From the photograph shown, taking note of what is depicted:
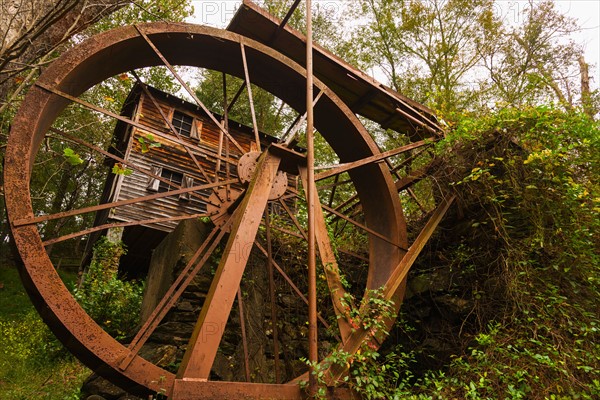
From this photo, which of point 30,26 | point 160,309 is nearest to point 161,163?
point 160,309

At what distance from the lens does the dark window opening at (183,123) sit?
1144 centimetres

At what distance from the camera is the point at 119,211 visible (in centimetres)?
992

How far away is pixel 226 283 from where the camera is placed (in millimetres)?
3020

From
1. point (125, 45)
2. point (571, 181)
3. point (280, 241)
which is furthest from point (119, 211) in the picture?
point (571, 181)

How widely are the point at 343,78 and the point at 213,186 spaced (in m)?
2.39

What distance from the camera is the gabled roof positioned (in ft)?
15.3

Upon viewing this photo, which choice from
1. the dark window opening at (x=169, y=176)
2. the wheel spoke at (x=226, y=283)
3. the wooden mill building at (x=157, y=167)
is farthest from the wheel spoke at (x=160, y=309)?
the dark window opening at (x=169, y=176)

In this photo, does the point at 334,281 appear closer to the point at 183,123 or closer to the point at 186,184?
the point at 186,184

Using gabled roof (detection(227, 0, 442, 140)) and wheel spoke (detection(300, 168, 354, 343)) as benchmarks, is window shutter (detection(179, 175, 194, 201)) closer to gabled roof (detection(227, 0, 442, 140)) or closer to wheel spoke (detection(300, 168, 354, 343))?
gabled roof (detection(227, 0, 442, 140))

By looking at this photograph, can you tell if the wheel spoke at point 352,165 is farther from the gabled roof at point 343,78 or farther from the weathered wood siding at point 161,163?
the weathered wood siding at point 161,163

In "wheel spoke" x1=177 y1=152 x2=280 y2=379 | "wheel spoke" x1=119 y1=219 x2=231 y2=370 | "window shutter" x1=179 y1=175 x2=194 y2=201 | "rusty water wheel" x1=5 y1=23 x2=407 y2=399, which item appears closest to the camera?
"wheel spoke" x1=177 y1=152 x2=280 y2=379

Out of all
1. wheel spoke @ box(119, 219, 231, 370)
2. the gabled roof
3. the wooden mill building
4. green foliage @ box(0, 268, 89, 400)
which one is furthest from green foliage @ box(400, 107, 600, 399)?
the wooden mill building

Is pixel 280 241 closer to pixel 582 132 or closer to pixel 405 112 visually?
pixel 405 112

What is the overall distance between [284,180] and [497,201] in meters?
2.20
